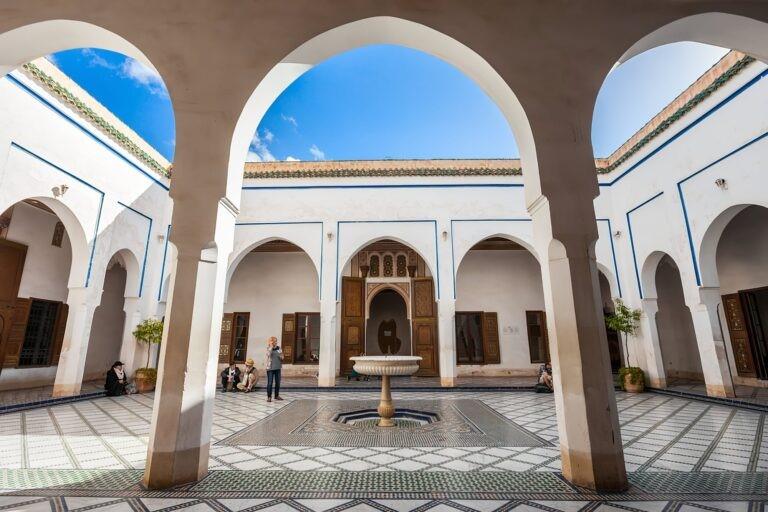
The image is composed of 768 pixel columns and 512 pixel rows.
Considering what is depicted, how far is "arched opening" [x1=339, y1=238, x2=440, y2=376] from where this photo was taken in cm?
920

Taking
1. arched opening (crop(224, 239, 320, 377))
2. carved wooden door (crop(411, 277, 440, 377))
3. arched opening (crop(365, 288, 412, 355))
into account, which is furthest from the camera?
arched opening (crop(365, 288, 412, 355))

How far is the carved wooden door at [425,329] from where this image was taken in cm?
914

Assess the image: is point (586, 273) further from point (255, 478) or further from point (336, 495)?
point (255, 478)

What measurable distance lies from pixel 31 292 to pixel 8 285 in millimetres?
440

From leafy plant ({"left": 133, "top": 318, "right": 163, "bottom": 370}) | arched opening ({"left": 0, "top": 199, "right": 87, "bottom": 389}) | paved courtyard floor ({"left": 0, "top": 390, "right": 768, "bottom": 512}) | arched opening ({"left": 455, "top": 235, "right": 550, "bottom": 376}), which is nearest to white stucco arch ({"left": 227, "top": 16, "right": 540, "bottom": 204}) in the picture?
paved courtyard floor ({"left": 0, "top": 390, "right": 768, "bottom": 512})

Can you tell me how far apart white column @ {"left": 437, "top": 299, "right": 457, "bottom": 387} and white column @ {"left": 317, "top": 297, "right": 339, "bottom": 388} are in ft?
6.97

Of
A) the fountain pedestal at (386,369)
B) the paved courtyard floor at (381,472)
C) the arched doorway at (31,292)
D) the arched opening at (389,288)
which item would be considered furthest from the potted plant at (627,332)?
the arched doorway at (31,292)

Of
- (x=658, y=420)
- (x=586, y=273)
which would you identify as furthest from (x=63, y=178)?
(x=658, y=420)

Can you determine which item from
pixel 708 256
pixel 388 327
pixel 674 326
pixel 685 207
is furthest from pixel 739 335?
pixel 388 327

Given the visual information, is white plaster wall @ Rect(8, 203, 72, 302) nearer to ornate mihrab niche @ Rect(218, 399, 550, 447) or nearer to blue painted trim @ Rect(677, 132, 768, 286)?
ornate mihrab niche @ Rect(218, 399, 550, 447)

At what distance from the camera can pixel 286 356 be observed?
9.56 meters

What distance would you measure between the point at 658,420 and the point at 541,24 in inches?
173

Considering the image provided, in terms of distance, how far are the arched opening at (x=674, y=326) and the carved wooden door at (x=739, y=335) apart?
3.84ft

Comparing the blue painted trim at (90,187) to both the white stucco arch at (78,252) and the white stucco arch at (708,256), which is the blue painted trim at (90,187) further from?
the white stucco arch at (708,256)
